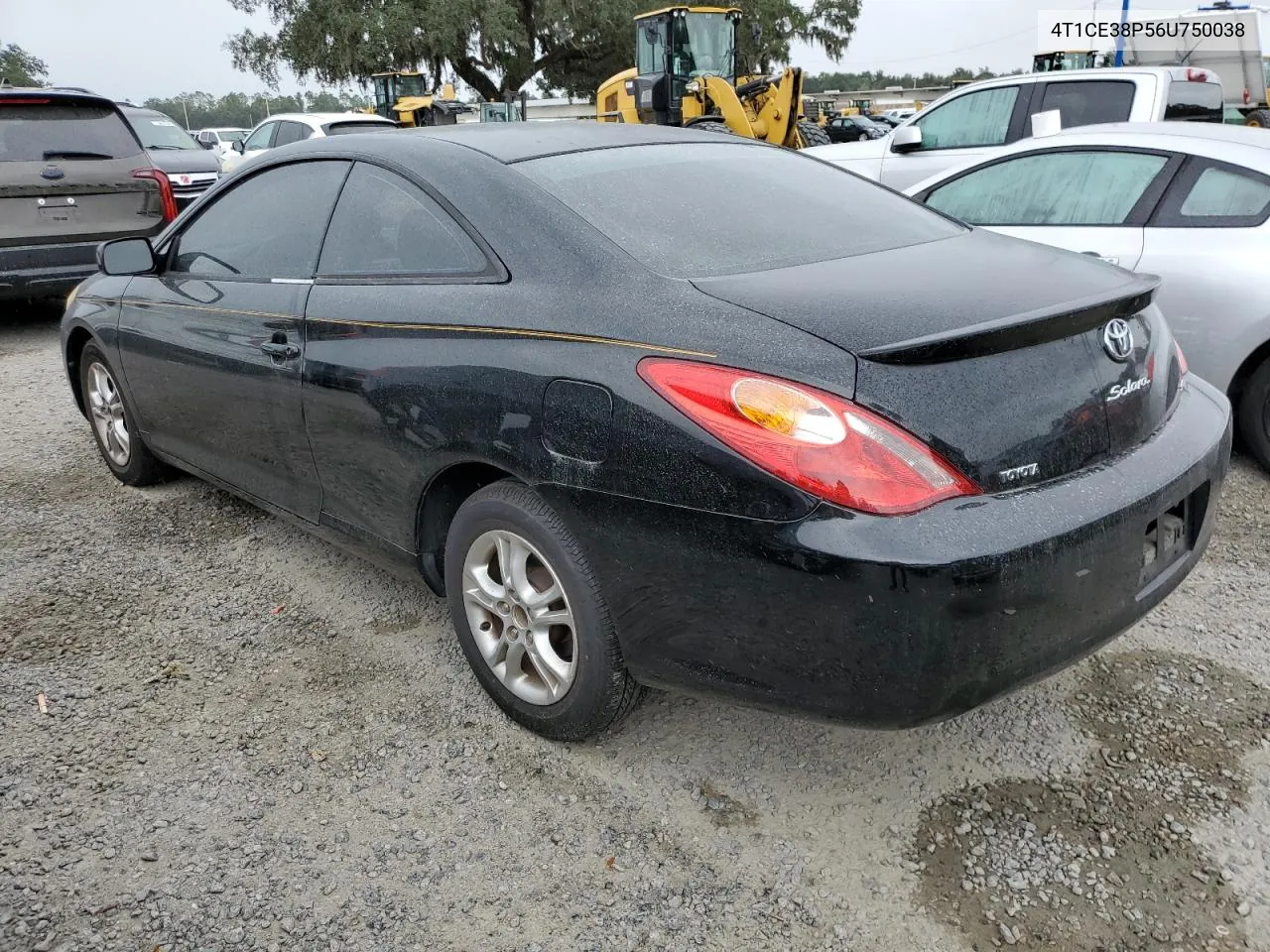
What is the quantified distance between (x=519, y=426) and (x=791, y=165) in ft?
4.78

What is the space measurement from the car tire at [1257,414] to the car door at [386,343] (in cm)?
338

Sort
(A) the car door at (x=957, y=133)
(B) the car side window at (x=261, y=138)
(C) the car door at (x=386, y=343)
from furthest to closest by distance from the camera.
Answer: (B) the car side window at (x=261, y=138) → (A) the car door at (x=957, y=133) → (C) the car door at (x=386, y=343)

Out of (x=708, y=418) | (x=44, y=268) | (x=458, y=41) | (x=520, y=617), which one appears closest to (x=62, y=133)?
(x=44, y=268)

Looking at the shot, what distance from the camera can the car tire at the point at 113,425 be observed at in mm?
4367

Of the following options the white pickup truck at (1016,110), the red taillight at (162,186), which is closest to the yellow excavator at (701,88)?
the white pickup truck at (1016,110)

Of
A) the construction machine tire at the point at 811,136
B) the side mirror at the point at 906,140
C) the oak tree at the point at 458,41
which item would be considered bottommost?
the side mirror at the point at 906,140

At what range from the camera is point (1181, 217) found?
4.43m

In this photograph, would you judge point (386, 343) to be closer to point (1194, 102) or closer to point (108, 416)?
point (108, 416)

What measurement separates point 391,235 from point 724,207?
950 mm

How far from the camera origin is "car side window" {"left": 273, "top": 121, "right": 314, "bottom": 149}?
527 inches

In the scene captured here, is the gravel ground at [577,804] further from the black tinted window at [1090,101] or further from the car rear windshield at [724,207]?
the black tinted window at [1090,101]

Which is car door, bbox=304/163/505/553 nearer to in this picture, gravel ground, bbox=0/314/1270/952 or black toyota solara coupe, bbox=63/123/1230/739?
black toyota solara coupe, bbox=63/123/1230/739

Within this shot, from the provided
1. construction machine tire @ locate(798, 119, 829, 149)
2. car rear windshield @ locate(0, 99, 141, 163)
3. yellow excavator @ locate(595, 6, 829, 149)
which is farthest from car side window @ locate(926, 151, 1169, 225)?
construction machine tire @ locate(798, 119, 829, 149)

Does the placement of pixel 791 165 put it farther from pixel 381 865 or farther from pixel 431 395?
pixel 381 865
